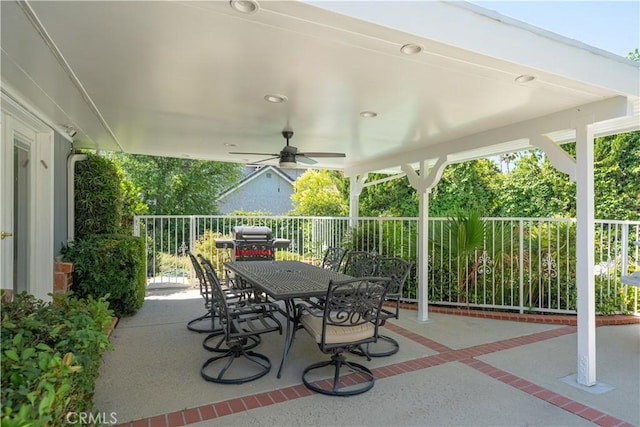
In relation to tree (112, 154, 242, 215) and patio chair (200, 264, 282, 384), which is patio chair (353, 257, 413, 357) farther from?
tree (112, 154, 242, 215)

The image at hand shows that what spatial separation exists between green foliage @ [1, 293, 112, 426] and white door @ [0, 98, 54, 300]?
1.68 metres

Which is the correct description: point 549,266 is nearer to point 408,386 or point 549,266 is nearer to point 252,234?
point 408,386

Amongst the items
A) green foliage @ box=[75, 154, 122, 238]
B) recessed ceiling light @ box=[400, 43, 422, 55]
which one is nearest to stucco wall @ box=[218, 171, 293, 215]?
green foliage @ box=[75, 154, 122, 238]

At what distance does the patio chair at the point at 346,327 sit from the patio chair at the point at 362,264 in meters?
1.55

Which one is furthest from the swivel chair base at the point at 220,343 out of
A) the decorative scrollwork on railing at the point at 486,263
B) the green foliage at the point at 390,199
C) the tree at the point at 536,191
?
the tree at the point at 536,191

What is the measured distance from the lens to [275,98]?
11.4 ft

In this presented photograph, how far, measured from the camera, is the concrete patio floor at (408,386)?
265cm

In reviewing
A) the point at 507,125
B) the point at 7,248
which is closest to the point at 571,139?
the point at 507,125

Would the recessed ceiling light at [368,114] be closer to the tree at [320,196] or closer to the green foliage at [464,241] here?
the green foliage at [464,241]

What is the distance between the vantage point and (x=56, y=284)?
13.9ft

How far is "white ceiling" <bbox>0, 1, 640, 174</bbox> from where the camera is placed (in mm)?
2043

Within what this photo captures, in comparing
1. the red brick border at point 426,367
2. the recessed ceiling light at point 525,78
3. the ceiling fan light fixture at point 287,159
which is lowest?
the red brick border at point 426,367

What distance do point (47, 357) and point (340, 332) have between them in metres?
2.07

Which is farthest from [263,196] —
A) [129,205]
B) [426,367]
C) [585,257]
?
[585,257]
